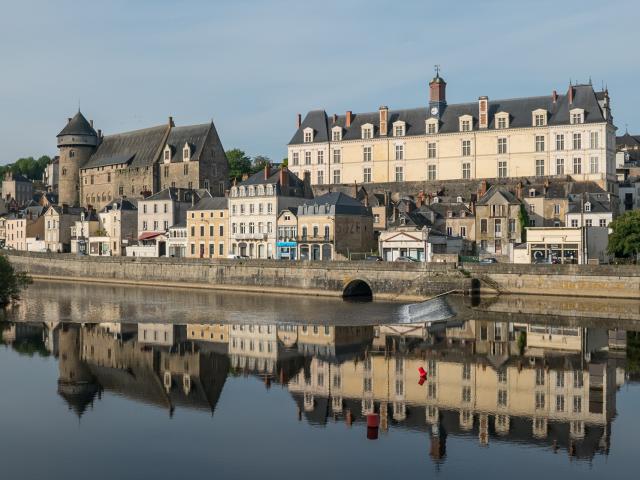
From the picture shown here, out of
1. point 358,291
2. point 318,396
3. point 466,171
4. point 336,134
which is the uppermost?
point 336,134

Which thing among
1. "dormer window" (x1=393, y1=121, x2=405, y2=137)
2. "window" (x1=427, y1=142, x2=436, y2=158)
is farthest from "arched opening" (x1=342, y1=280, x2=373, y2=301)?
"dormer window" (x1=393, y1=121, x2=405, y2=137)

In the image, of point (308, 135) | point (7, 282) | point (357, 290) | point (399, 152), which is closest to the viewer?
point (7, 282)

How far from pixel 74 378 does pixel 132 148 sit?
62070 millimetres

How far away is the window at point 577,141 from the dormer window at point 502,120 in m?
5.23

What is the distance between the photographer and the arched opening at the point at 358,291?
5178 cm

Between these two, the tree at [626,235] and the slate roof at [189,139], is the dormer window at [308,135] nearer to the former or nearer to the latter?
the slate roof at [189,139]

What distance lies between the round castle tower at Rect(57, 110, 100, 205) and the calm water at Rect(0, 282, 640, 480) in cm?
5139

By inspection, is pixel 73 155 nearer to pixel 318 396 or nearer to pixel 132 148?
pixel 132 148

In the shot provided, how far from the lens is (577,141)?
204 feet

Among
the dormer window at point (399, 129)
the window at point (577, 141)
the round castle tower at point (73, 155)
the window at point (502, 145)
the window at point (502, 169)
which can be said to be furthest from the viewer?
the round castle tower at point (73, 155)

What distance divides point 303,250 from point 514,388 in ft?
113

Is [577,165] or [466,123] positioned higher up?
→ [466,123]

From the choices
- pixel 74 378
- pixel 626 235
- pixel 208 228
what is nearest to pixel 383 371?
pixel 74 378

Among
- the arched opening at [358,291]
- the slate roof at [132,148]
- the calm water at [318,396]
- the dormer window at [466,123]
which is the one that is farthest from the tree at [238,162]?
the calm water at [318,396]
